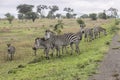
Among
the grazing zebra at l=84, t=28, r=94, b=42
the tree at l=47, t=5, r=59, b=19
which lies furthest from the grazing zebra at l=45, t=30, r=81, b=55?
the tree at l=47, t=5, r=59, b=19

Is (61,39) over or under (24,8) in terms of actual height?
over

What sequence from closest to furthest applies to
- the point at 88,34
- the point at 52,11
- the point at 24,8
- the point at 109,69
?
the point at 109,69 < the point at 88,34 < the point at 24,8 < the point at 52,11

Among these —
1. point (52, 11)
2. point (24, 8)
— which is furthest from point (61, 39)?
point (52, 11)

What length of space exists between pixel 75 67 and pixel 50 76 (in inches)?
98.2

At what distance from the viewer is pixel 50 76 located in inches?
622

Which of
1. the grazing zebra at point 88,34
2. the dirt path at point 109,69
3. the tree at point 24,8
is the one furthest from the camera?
the tree at point 24,8

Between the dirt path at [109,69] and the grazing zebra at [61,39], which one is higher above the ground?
the grazing zebra at [61,39]

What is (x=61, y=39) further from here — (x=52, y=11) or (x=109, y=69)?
(x=52, y=11)

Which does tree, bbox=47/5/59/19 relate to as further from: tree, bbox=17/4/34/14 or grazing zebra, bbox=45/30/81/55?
grazing zebra, bbox=45/30/81/55

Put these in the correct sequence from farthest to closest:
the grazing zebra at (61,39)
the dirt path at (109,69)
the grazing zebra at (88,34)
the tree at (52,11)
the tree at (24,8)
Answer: the tree at (52,11) → the tree at (24,8) → the grazing zebra at (88,34) → the grazing zebra at (61,39) → the dirt path at (109,69)

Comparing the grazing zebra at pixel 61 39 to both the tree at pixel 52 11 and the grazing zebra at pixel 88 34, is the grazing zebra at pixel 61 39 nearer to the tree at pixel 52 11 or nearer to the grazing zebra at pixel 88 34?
the grazing zebra at pixel 88 34

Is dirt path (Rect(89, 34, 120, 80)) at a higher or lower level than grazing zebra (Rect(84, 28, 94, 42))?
higher

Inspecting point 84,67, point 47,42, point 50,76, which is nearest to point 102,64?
point 84,67

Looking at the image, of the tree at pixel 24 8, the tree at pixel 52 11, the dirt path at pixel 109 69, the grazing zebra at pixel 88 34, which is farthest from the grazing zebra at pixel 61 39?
the tree at pixel 52 11
